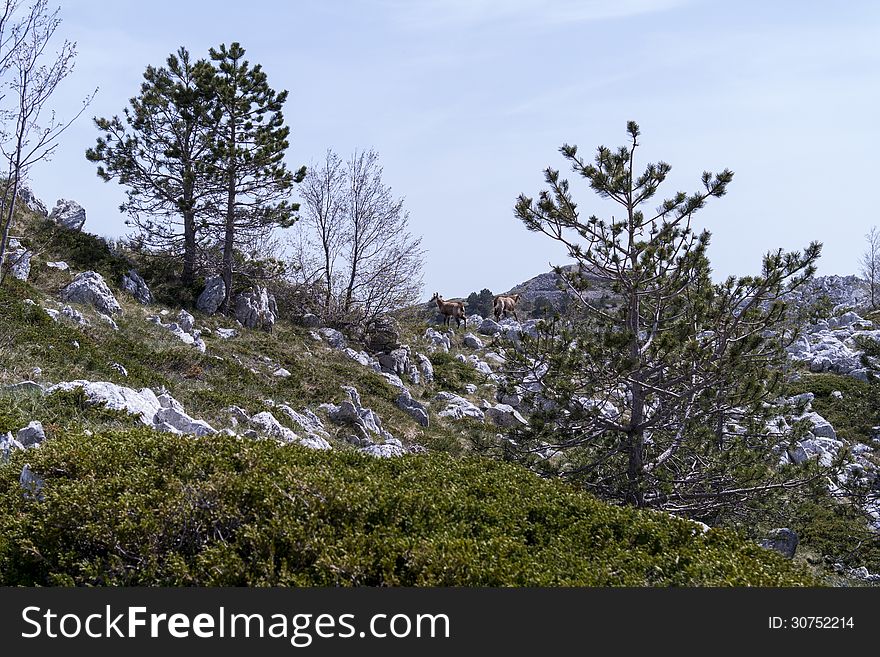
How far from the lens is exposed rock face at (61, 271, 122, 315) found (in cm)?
1591

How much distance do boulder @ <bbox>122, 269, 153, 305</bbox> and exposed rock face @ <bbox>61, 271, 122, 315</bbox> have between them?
2.44 metres

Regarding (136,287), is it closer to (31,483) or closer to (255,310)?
(255,310)

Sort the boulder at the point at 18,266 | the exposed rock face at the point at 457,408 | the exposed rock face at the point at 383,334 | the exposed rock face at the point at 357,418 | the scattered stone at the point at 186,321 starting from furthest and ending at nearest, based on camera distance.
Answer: the exposed rock face at the point at 383,334, the exposed rock face at the point at 457,408, the scattered stone at the point at 186,321, the boulder at the point at 18,266, the exposed rock face at the point at 357,418

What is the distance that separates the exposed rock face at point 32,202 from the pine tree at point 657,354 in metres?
18.0

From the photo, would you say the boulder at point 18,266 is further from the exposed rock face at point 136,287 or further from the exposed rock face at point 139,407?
the exposed rock face at point 139,407

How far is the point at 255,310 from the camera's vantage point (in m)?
20.8

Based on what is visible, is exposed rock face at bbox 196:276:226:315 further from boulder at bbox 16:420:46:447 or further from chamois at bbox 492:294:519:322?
chamois at bbox 492:294:519:322

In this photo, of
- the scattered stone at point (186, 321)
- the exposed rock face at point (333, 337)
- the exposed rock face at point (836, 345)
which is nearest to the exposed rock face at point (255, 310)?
the exposed rock face at point (333, 337)

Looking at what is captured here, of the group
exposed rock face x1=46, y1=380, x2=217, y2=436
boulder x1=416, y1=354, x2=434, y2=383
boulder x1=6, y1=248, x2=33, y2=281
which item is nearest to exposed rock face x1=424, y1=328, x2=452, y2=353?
boulder x1=416, y1=354, x2=434, y2=383

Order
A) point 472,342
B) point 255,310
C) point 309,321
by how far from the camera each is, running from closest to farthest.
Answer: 1. point 255,310
2. point 309,321
3. point 472,342

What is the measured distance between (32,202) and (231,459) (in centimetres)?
2002

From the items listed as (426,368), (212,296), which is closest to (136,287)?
(212,296)

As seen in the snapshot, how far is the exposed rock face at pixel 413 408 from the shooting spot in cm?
1716

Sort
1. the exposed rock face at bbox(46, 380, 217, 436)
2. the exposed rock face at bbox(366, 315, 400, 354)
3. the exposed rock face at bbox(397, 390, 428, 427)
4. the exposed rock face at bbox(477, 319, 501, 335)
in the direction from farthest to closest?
1. the exposed rock face at bbox(477, 319, 501, 335)
2. the exposed rock face at bbox(366, 315, 400, 354)
3. the exposed rock face at bbox(397, 390, 428, 427)
4. the exposed rock face at bbox(46, 380, 217, 436)
